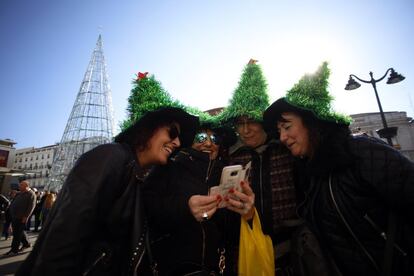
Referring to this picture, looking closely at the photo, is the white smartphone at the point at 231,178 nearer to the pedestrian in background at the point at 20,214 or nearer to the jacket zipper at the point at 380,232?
the jacket zipper at the point at 380,232

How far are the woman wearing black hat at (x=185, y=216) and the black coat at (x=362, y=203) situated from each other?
65 cm

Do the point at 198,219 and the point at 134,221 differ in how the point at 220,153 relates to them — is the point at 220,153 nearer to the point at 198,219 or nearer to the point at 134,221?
the point at 198,219

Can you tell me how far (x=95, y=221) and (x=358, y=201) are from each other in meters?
1.85

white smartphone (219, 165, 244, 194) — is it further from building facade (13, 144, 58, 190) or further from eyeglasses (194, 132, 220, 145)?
building facade (13, 144, 58, 190)

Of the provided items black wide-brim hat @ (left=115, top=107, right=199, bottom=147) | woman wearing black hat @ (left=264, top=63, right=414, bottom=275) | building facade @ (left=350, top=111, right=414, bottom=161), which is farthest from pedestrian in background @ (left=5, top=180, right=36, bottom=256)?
building facade @ (left=350, top=111, right=414, bottom=161)

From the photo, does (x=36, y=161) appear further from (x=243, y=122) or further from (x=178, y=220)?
(x=178, y=220)

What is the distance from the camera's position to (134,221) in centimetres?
152

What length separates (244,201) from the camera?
1.94m

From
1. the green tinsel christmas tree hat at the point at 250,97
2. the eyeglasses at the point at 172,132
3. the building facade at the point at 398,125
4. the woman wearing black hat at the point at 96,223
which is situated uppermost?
the building facade at the point at 398,125

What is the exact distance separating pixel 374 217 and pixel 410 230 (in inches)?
9.4

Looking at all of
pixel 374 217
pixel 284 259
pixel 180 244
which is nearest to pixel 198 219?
pixel 180 244

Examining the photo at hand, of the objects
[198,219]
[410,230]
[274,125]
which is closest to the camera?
[410,230]

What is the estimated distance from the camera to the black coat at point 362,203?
64.9 inches

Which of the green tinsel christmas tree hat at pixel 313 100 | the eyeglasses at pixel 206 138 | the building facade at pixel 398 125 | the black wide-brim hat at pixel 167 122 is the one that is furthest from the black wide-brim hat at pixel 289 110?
the building facade at pixel 398 125
